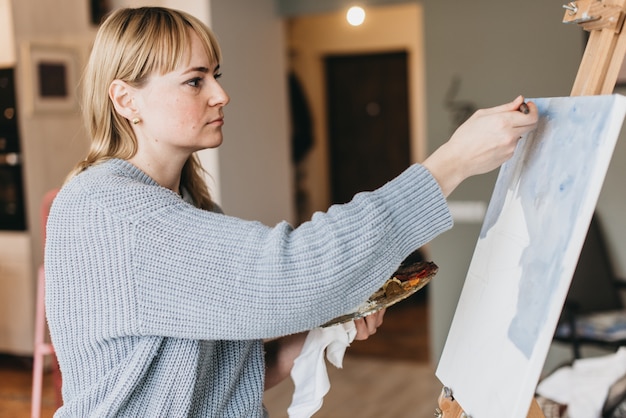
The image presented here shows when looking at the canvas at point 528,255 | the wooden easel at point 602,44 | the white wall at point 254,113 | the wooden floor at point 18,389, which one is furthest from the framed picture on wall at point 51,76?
the wooden easel at point 602,44

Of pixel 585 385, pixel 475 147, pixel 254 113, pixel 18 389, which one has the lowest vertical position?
pixel 18 389

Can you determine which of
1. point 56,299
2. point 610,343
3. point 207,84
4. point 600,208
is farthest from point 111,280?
point 600,208

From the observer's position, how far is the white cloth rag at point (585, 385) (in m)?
2.30

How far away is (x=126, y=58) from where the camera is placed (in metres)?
1.28

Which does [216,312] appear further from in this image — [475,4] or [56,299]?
[475,4]

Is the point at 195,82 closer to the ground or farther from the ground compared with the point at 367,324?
farther from the ground

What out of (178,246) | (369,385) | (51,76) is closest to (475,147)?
(178,246)

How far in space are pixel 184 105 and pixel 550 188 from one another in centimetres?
65

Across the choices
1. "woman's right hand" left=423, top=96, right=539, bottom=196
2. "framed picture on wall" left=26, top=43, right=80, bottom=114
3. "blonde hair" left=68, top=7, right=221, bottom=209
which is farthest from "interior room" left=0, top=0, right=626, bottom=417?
"woman's right hand" left=423, top=96, right=539, bottom=196

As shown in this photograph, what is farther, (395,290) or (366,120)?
(366,120)

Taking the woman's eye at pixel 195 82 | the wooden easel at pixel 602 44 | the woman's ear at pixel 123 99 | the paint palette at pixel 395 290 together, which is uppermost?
the wooden easel at pixel 602 44

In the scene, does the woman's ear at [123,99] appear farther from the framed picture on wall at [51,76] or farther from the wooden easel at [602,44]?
the framed picture on wall at [51,76]

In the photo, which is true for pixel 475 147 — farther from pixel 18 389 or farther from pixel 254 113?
pixel 18 389

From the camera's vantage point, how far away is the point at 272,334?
3.66ft
